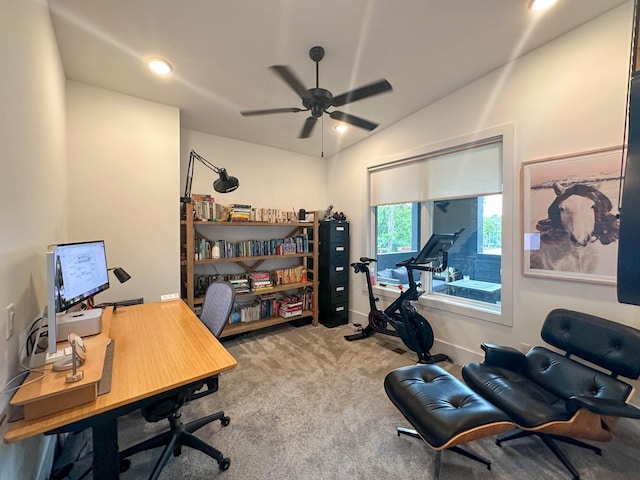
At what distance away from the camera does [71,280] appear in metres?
1.39

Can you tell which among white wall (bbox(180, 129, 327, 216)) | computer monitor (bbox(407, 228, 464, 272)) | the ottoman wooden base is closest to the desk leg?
the ottoman wooden base

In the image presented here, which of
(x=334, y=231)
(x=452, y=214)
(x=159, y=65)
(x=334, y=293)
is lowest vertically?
(x=334, y=293)

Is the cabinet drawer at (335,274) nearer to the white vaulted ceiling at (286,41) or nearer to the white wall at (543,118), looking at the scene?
the white wall at (543,118)

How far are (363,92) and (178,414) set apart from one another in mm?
2471

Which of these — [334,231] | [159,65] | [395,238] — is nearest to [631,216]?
[395,238]

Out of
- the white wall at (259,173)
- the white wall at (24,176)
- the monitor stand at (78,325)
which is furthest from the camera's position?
the white wall at (259,173)

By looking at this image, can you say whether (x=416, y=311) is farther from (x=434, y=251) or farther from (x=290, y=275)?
(x=290, y=275)

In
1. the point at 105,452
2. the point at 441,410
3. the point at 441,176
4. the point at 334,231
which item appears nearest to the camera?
the point at 105,452

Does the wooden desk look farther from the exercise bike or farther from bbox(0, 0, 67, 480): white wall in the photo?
the exercise bike

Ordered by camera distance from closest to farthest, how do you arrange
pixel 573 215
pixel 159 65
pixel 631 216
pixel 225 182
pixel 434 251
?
pixel 631 216 < pixel 573 215 < pixel 159 65 < pixel 225 182 < pixel 434 251

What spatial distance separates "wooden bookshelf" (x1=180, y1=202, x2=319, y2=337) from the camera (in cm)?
290

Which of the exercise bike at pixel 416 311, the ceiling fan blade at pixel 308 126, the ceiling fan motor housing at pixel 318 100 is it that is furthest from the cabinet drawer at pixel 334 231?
the ceiling fan motor housing at pixel 318 100

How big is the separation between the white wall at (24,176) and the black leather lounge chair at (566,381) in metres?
2.40

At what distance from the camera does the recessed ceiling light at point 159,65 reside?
2.07 metres
